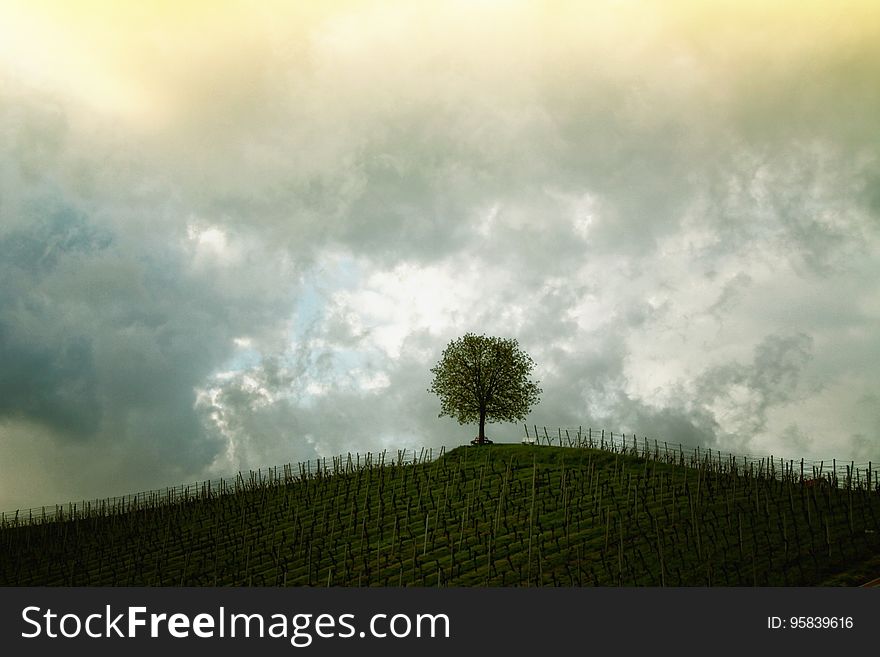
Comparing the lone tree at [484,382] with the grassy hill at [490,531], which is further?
the lone tree at [484,382]

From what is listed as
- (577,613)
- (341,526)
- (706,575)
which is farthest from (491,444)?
(577,613)

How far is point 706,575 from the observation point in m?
18.8

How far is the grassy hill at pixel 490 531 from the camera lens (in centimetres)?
2016

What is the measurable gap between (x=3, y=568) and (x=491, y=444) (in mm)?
26497

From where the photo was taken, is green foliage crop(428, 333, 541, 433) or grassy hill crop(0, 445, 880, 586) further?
green foliage crop(428, 333, 541, 433)

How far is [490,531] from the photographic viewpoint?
24719 millimetres

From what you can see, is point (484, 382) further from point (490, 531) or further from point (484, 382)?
point (490, 531)

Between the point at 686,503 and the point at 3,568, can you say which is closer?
the point at 686,503

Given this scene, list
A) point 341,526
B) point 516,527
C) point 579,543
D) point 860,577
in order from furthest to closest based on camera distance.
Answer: point 341,526, point 516,527, point 579,543, point 860,577

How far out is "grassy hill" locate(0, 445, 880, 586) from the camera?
2016cm

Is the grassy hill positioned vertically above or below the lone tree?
below

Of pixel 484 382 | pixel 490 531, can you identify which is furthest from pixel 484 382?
pixel 490 531

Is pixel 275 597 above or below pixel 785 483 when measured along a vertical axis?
below

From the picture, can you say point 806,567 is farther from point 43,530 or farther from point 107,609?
point 43,530
